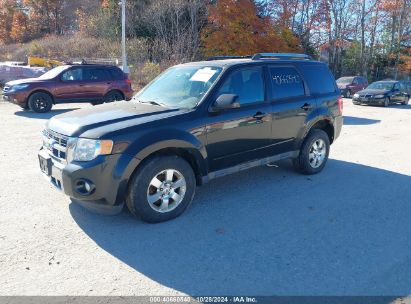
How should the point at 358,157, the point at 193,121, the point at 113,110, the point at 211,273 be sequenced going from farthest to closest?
the point at 358,157 < the point at 113,110 < the point at 193,121 < the point at 211,273

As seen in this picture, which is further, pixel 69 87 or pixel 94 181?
pixel 69 87

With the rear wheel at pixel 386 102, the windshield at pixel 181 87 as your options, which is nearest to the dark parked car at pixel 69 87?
the windshield at pixel 181 87

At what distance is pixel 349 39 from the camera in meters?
45.1

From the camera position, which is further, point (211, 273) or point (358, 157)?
point (358, 157)

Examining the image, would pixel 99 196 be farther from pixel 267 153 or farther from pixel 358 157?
pixel 358 157

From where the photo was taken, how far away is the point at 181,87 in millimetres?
4949

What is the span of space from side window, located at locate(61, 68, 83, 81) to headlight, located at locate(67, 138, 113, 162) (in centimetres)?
990

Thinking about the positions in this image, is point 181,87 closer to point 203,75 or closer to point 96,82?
point 203,75

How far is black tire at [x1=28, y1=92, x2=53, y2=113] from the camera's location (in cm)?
1228

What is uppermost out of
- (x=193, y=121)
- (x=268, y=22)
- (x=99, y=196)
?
(x=268, y=22)

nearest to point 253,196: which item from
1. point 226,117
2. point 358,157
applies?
point 226,117

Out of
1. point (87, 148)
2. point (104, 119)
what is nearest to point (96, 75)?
point (104, 119)

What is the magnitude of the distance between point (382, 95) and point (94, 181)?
18.4m

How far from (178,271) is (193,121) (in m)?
1.77
